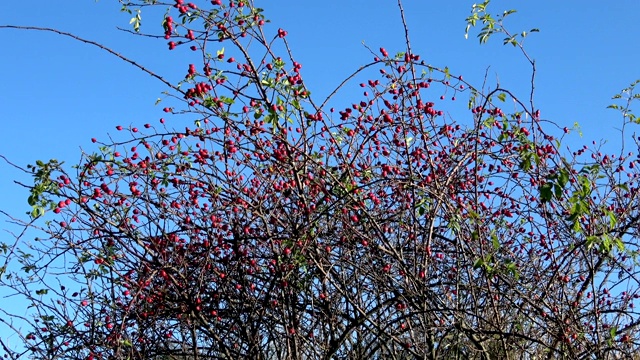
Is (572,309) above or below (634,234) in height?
below

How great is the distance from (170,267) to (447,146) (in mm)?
1916

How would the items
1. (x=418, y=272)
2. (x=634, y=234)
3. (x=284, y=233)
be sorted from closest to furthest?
(x=284, y=233), (x=418, y=272), (x=634, y=234)

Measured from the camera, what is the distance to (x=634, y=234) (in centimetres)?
502

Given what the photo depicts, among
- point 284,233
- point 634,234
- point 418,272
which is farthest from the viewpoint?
point 634,234

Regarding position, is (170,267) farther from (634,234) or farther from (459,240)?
(634,234)

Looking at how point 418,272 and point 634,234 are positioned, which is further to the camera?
point 634,234

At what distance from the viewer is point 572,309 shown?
4422 mm

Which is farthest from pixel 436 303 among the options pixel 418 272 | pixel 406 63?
pixel 406 63

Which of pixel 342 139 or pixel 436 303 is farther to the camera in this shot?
pixel 342 139

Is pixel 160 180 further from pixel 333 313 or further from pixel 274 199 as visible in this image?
pixel 333 313

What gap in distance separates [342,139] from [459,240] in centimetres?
92

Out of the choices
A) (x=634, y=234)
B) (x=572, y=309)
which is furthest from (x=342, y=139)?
(x=634, y=234)

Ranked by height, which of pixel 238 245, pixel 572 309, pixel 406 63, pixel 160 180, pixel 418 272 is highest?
pixel 406 63

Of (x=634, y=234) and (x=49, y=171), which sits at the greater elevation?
(x=49, y=171)
